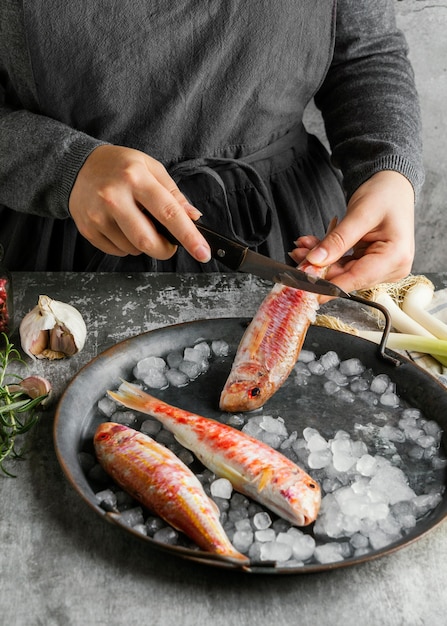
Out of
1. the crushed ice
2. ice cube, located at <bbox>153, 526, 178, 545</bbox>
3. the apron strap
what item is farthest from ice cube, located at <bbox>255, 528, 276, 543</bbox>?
the apron strap

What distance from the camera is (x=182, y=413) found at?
46.2 inches

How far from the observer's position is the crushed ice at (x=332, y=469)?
3.29ft

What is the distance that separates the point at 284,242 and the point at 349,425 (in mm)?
684

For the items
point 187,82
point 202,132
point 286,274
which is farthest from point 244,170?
point 286,274

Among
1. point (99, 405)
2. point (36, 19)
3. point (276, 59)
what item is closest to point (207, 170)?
point (276, 59)

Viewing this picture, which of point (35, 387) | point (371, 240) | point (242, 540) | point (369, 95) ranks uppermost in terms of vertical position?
point (369, 95)

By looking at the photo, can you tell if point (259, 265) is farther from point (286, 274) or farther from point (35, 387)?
point (35, 387)

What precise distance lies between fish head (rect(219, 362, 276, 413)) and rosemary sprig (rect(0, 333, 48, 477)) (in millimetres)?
314

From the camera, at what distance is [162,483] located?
103 cm

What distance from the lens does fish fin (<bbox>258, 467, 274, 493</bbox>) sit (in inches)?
40.9

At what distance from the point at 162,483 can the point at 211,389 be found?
0.30 m

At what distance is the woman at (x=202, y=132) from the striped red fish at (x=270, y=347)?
0.09 m

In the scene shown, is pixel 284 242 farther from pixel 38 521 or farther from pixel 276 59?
pixel 38 521

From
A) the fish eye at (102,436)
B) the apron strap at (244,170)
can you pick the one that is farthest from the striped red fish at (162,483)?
the apron strap at (244,170)
